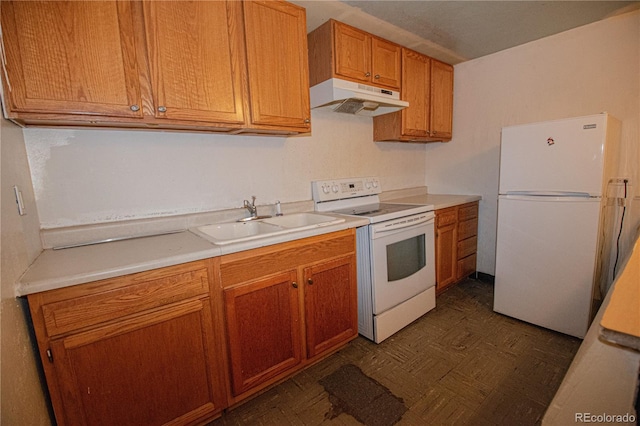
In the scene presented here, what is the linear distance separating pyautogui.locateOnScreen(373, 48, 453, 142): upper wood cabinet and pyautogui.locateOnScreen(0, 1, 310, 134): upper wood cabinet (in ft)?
3.55

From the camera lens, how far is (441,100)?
2.93 meters

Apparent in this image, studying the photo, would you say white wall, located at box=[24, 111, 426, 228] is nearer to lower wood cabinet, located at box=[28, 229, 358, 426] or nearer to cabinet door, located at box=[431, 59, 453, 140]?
lower wood cabinet, located at box=[28, 229, 358, 426]

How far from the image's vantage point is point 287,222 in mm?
2092

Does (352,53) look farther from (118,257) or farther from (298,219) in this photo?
(118,257)

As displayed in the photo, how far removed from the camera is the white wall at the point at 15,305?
2.70ft

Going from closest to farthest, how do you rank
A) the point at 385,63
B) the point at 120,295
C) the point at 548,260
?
the point at 120,295 < the point at 548,260 < the point at 385,63

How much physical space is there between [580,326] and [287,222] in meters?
2.14

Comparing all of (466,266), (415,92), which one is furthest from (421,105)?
(466,266)

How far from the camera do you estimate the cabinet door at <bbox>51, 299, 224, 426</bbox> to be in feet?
3.44

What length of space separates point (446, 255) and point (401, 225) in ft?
2.95

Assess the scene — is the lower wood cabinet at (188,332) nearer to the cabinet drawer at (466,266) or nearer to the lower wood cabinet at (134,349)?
the lower wood cabinet at (134,349)

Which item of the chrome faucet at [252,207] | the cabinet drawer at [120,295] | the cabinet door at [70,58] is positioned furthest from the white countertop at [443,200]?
the cabinet door at [70,58]

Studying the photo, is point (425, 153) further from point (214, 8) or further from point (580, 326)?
point (214, 8)
